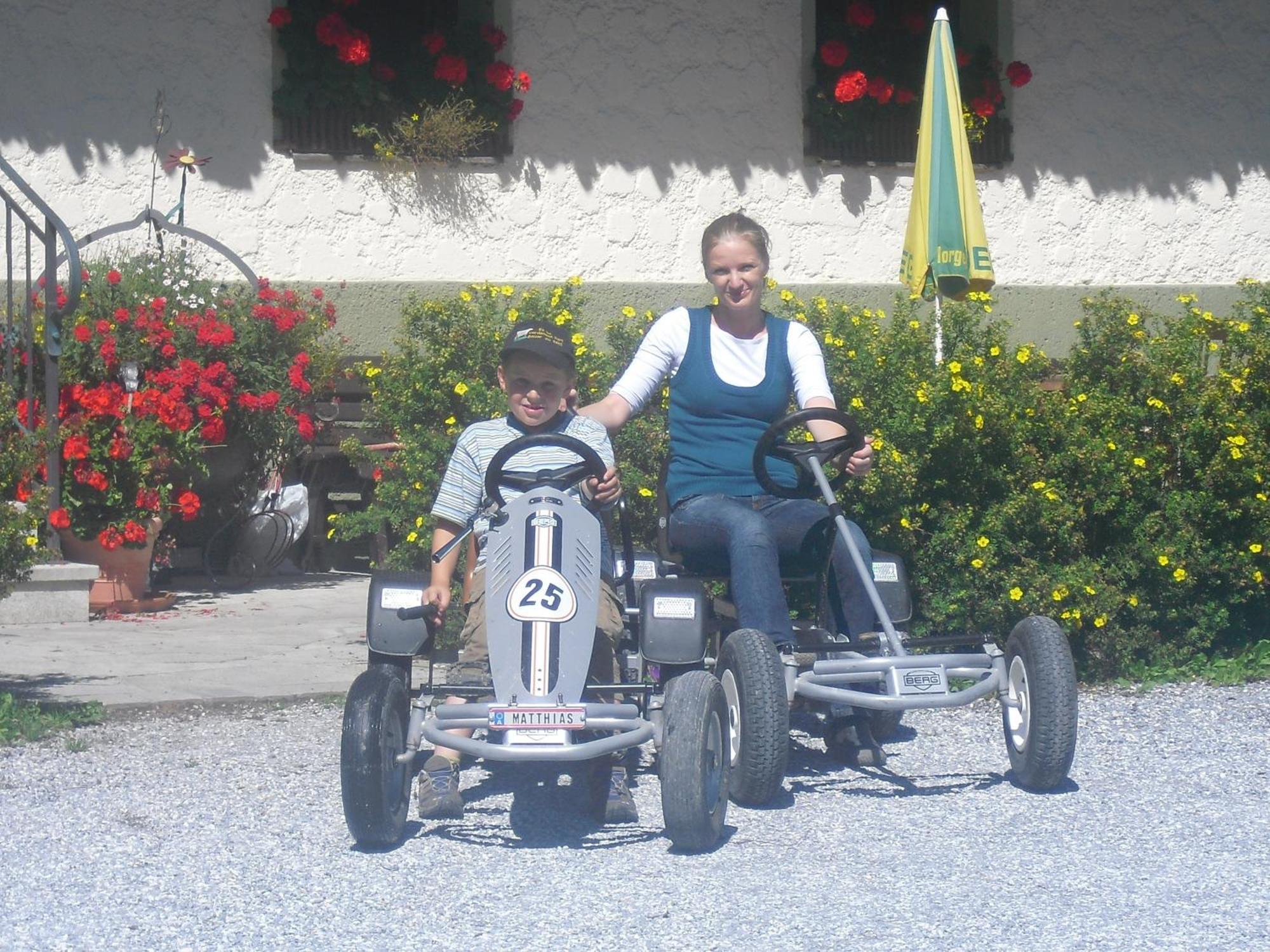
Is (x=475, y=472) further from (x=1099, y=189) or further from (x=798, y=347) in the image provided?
(x=1099, y=189)

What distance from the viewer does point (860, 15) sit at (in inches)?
340

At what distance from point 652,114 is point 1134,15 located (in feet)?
9.35

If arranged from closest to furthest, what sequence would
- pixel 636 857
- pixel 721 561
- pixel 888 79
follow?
pixel 636 857, pixel 721 561, pixel 888 79

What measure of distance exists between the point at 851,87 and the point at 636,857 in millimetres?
5649

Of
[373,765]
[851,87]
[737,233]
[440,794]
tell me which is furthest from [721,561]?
[851,87]

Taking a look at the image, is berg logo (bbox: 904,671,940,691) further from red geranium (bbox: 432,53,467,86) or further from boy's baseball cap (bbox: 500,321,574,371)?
red geranium (bbox: 432,53,467,86)

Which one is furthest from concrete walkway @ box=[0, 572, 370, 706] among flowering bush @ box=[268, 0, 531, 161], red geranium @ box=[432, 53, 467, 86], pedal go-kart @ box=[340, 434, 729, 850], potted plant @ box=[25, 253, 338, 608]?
red geranium @ box=[432, 53, 467, 86]

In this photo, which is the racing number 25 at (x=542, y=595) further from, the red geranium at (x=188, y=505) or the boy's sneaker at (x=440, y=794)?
the red geranium at (x=188, y=505)

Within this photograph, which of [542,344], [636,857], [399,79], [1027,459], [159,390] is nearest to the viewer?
[636,857]

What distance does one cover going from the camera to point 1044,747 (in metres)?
4.10

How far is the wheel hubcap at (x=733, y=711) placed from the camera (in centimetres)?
405

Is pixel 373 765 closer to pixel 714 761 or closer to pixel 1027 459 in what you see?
pixel 714 761

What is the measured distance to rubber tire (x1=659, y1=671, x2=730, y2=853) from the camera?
3562 millimetres

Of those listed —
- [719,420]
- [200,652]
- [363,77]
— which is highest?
[363,77]
